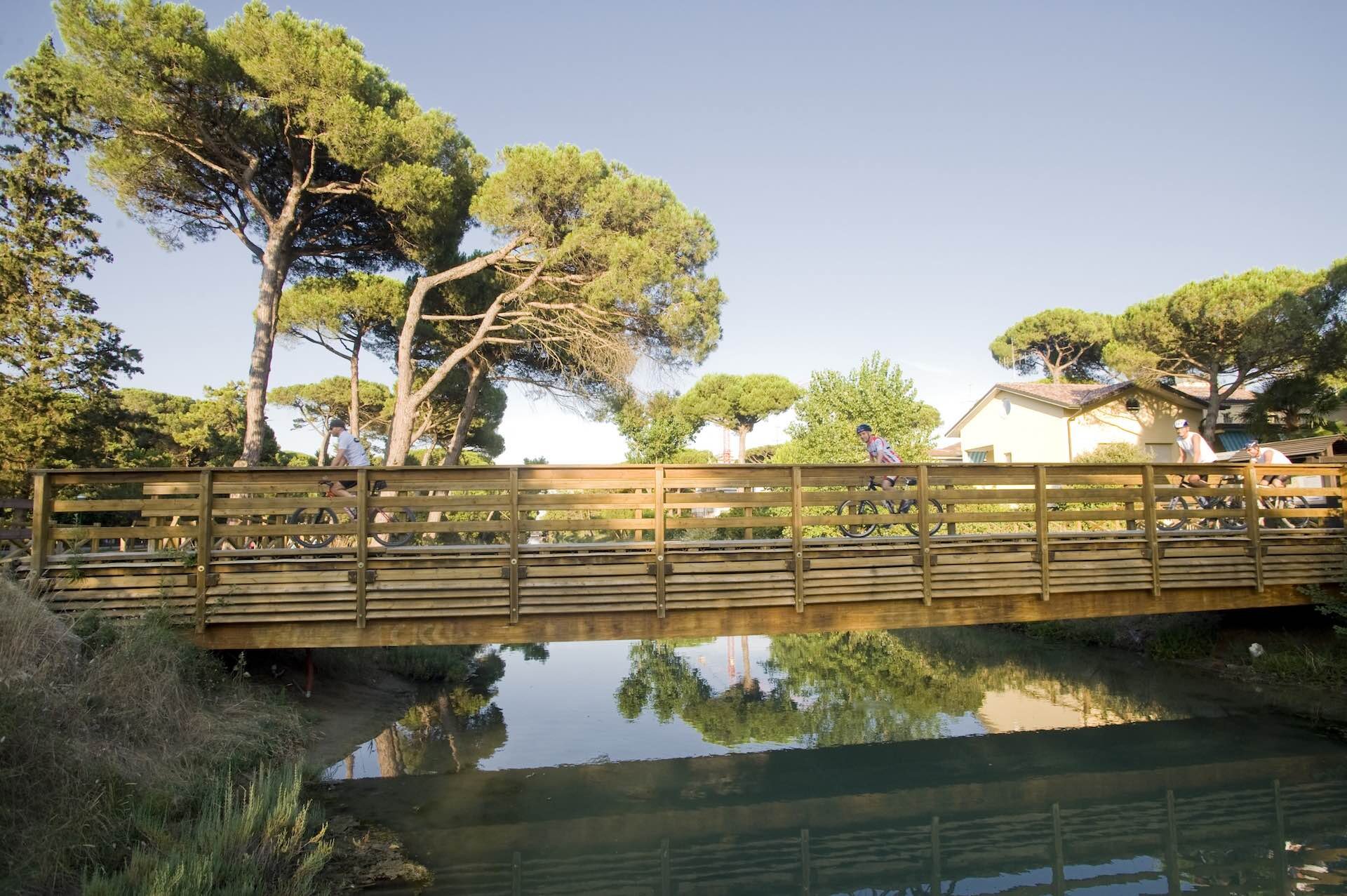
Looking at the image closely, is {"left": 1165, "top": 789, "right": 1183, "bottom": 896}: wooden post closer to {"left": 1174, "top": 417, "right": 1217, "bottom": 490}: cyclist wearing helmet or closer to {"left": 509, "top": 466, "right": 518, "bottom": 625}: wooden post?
{"left": 1174, "top": 417, "right": 1217, "bottom": 490}: cyclist wearing helmet

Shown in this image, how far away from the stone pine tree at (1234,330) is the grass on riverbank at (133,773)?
928 inches

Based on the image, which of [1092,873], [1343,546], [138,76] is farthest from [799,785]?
[138,76]

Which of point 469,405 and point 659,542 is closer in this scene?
point 659,542

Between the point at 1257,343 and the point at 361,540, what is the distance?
22353 millimetres

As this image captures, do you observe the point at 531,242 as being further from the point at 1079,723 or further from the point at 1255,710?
the point at 1255,710

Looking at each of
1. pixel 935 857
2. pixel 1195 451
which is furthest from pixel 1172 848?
pixel 1195 451

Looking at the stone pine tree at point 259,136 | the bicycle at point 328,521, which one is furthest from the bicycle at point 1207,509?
the stone pine tree at point 259,136

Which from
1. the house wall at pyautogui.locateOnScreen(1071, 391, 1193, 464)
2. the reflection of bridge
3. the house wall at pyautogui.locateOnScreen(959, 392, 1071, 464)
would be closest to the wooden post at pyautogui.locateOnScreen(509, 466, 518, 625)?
the reflection of bridge

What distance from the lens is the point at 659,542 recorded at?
7.71m

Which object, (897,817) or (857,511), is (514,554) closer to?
(897,817)

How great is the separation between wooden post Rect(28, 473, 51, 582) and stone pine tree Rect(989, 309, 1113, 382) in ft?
140

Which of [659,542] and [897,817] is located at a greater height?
[659,542]

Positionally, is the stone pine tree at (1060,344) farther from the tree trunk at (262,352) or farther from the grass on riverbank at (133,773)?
the grass on riverbank at (133,773)

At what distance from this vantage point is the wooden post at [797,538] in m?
7.86
